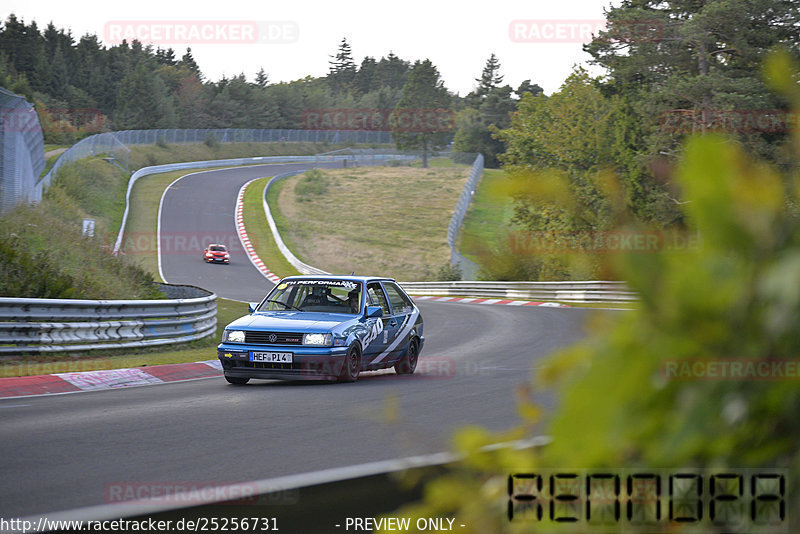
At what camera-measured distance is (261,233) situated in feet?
193

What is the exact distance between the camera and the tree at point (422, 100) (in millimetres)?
116375

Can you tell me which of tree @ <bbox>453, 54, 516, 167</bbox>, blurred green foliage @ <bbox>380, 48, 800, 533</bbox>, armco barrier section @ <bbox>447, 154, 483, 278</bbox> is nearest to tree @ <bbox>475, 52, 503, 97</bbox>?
tree @ <bbox>453, 54, 516, 167</bbox>

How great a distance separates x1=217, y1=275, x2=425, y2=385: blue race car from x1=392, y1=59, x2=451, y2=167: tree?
A: 10355cm

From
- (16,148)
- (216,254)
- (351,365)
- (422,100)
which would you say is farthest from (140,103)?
(351,365)

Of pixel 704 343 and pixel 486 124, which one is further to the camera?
pixel 486 124

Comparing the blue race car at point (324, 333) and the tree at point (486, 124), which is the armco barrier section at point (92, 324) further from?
the tree at point (486, 124)

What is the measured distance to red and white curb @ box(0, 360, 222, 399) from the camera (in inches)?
449

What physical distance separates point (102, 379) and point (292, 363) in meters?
2.97

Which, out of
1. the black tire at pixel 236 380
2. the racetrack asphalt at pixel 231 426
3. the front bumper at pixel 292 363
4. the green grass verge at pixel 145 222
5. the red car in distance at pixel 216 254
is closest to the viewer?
the racetrack asphalt at pixel 231 426

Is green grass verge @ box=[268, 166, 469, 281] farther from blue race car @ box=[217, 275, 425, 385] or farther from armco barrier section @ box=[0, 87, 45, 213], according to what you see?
blue race car @ box=[217, 275, 425, 385]

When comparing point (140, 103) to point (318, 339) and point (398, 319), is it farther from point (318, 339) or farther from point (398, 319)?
point (318, 339)

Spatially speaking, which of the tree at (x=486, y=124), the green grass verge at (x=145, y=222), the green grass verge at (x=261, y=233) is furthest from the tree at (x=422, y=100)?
the green grass verge at (x=145, y=222)

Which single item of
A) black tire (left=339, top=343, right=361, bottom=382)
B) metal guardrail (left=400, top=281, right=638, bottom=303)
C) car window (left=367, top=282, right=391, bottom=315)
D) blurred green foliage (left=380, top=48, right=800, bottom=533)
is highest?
blurred green foliage (left=380, top=48, right=800, bottom=533)

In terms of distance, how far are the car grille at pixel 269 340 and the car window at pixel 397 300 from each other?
7.71 ft
